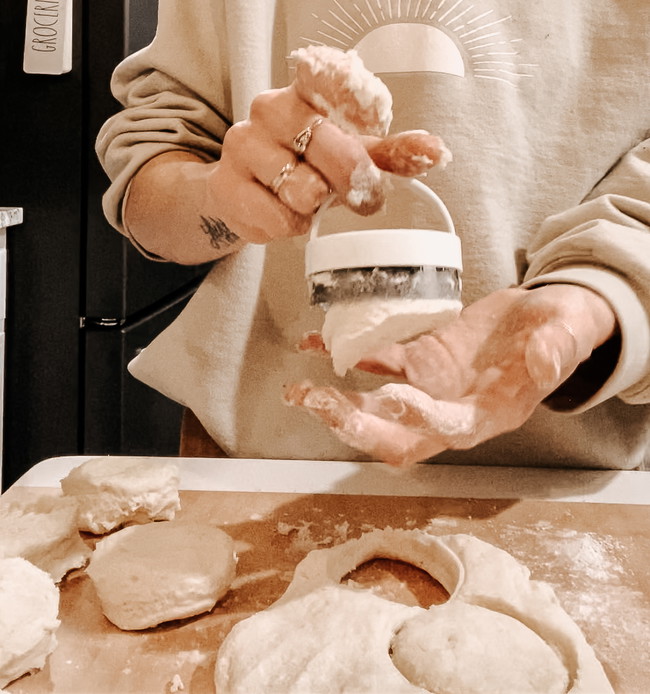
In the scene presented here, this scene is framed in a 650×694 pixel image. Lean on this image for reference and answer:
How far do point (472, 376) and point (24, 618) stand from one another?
0.56m

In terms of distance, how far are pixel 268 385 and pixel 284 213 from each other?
399mm

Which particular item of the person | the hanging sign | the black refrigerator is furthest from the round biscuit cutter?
the hanging sign

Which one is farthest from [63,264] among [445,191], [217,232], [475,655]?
[475,655]

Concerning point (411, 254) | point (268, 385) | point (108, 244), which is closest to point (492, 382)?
point (411, 254)

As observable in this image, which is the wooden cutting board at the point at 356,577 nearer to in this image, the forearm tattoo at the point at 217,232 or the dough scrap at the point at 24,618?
the dough scrap at the point at 24,618

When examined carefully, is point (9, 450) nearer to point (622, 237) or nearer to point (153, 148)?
point (153, 148)

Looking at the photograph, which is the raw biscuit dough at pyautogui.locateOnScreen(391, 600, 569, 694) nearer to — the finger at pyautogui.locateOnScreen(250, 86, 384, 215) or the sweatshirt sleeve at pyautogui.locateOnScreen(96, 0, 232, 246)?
the finger at pyautogui.locateOnScreen(250, 86, 384, 215)

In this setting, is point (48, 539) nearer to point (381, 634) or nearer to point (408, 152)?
point (381, 634)

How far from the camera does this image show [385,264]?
0.64m

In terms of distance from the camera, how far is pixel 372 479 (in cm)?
98

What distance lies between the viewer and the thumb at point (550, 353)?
68cm

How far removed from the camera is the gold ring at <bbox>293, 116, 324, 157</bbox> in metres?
0.65

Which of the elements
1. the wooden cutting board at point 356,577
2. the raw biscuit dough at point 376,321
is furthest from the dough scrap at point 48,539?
the raw biscuit dough at point 376,321

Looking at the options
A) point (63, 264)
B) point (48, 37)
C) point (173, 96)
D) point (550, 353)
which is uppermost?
point (48, 37)
